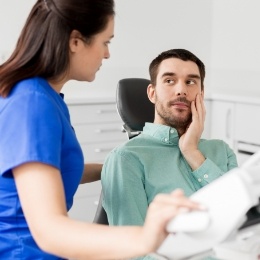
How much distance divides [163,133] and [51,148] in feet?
2.82

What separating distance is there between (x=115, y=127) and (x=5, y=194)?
8.45 ft

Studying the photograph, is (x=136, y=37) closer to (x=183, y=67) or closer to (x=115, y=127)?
(x=115, y=127)

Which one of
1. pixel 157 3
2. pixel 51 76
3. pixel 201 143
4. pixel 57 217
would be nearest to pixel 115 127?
pixel 157 3

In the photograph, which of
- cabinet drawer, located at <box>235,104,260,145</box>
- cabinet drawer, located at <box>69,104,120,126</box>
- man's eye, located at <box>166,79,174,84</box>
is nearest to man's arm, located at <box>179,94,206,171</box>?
man's eye, located at <box>166,79,174,84</box>

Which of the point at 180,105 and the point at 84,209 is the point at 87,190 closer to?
the point at 84,209

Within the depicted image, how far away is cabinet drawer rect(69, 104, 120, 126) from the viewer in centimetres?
351

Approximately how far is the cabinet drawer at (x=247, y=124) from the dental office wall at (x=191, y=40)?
294mm

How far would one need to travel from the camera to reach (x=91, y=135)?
362cm

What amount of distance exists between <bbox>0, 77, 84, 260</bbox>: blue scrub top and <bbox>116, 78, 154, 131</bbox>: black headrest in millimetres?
1042

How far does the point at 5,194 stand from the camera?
Result: 3.86 feet

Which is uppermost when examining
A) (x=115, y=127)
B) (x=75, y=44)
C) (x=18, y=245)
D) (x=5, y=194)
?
(x=75, y=44)

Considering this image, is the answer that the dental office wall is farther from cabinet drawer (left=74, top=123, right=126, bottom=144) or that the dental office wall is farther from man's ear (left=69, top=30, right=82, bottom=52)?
man's ear (left=69, top=30, right=82, bottom=52)

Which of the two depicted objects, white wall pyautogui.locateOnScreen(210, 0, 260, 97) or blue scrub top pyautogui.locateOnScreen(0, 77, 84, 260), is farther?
white wall pyautogui.locateOnScreen(210, 0, 260, 97)

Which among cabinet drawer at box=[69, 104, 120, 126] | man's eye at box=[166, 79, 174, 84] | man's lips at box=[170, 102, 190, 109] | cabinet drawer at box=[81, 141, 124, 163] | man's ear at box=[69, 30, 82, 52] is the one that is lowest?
cabinet drawer at box=[81, 141, 124, 163]
